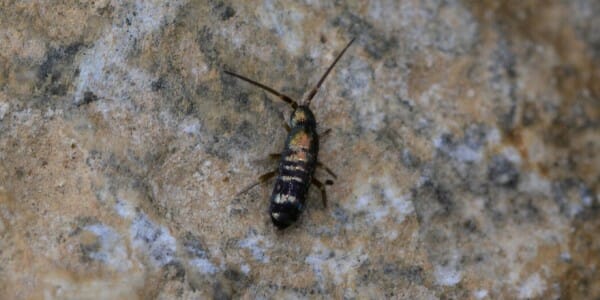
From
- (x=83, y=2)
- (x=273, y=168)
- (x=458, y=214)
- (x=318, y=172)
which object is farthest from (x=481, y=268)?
(x=83, y=2)

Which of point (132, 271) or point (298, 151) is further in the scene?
point (298, 151)

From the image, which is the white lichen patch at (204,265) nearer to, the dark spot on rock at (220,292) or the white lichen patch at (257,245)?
the dark spot on rock at (220,292)

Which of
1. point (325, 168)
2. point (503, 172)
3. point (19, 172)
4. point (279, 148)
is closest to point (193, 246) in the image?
point (279, 148)

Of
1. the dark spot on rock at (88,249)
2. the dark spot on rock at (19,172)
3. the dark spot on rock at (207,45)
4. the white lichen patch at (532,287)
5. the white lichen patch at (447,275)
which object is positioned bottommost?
the white lichen patch at (532,287)

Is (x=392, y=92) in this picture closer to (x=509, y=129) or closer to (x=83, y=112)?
(x=509, y=129)

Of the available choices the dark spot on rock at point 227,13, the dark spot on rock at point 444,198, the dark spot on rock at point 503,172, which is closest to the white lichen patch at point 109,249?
the dark spot on rock at point 227,13

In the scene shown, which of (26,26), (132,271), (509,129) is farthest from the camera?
(509,129)

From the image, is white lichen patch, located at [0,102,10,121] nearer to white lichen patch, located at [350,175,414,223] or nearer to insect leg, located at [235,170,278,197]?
insect leg, located at [235,170,278,197]

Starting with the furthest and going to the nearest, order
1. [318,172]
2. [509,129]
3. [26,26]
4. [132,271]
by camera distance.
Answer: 1. [509,129]
2. [318,172]
3. [26,26]
4. [132,271]
